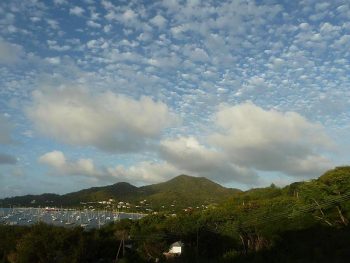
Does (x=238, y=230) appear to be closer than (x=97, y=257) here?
No

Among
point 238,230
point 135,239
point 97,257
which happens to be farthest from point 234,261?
point 135,239

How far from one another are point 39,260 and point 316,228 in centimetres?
3469

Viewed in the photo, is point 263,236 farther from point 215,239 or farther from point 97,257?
point 97,257

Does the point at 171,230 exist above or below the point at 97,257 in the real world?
above

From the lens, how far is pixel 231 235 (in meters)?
60.4

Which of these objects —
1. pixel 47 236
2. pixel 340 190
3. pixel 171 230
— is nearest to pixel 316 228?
pixel 340 190

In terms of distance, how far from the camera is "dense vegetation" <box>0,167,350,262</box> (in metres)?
44.2

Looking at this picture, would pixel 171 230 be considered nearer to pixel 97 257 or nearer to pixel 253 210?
pixel 253 210

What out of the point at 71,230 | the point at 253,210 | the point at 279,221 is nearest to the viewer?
the point at 71,230

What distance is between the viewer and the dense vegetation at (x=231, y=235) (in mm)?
44250

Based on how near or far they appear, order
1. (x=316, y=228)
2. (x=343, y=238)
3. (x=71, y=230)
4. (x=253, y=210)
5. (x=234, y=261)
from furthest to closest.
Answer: (x=253, y=210), (x=316, y=228), (x=71, y=230), (x=343, y=238), (x=234, y=261)

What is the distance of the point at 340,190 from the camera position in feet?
181

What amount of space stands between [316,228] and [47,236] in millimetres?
33888

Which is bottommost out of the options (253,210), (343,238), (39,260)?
(39,260)
